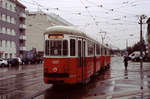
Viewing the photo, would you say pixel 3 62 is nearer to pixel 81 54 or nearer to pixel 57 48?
pixel 81 54

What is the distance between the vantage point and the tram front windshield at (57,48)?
1185 centimetres

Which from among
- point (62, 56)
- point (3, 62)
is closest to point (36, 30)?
point (3, 62)

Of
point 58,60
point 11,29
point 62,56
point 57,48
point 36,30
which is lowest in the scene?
point 58,60

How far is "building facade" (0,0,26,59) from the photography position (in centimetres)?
5599

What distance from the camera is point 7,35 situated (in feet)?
191

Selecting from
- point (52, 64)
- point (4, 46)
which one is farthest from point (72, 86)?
point (4, 46)

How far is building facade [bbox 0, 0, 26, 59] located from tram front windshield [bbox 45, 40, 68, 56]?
46.0 meters

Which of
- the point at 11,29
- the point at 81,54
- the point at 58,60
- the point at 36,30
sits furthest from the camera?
the point at 36,30

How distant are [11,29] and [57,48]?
50.7 m

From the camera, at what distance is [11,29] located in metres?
60.2

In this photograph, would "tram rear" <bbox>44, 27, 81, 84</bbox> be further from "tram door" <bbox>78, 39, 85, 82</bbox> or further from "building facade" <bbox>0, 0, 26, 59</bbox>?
"building facade" <bbox>0, 0, 26, 59</bbox>

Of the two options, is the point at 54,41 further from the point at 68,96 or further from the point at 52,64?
the point at 68,96

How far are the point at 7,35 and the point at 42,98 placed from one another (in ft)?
165

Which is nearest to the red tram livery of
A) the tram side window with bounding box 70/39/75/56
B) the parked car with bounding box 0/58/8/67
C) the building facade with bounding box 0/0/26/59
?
the tram side window with bounding box 70/39/75/56
